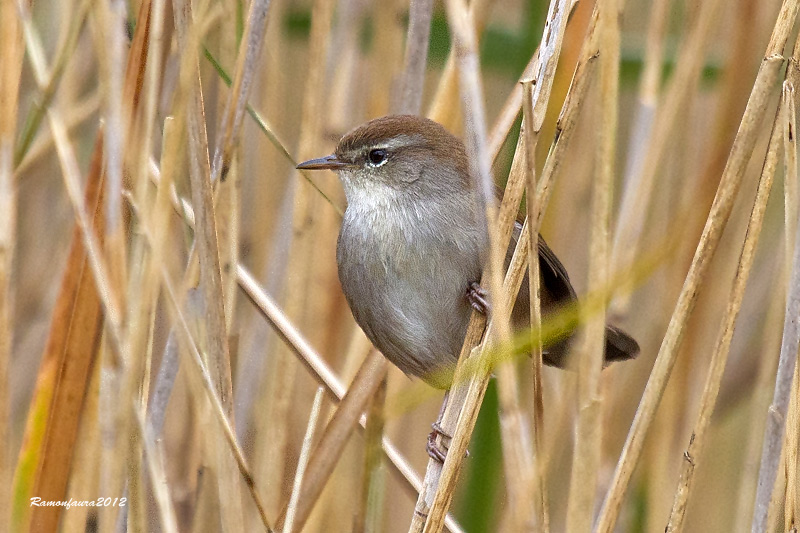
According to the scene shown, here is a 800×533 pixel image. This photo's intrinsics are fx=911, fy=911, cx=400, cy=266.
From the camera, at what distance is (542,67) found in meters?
1.57

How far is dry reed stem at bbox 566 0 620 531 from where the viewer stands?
1.47m

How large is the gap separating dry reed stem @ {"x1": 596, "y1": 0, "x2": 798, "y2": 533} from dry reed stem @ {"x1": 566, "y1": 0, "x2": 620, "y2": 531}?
0.06 metres

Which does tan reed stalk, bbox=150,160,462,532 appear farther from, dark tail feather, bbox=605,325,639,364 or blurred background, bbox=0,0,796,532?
dark tail feather, bbox=605,325,639,364

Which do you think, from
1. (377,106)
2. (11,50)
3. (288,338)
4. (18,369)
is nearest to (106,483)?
(288,338)

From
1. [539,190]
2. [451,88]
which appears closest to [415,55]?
[451,88]

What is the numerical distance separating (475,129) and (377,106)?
54.3 inches

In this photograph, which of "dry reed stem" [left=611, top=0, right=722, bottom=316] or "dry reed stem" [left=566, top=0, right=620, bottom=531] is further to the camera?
"dry reed stem" [left=611, top=0, right=722, bottom=316]

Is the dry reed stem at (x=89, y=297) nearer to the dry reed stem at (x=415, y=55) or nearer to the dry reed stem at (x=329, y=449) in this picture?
the dry reed stem at (x=329, y=449)

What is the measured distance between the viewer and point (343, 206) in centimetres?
251

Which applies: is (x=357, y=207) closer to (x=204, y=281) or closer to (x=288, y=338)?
(x=288, y=338)

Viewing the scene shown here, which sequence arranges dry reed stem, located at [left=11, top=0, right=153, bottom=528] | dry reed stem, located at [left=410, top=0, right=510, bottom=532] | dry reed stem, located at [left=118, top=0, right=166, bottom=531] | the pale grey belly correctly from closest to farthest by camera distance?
1. dry reed stem, located at [left=410, top=0, right=510, bottom=532]
2. dry reed stem, located at [left=118, top=0, right=166, bottom=531]
3. dry reed stem, located at [left=11, top=0, right=153, bottom=528]
4. the pale grey belly

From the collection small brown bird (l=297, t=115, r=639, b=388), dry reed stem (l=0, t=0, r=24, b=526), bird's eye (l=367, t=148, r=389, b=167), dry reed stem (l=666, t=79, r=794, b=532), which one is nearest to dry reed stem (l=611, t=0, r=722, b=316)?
small brown bird (l=297, t=115, r=639, b=388)

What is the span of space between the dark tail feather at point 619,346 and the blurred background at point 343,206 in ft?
0.55

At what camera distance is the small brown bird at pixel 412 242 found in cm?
207
